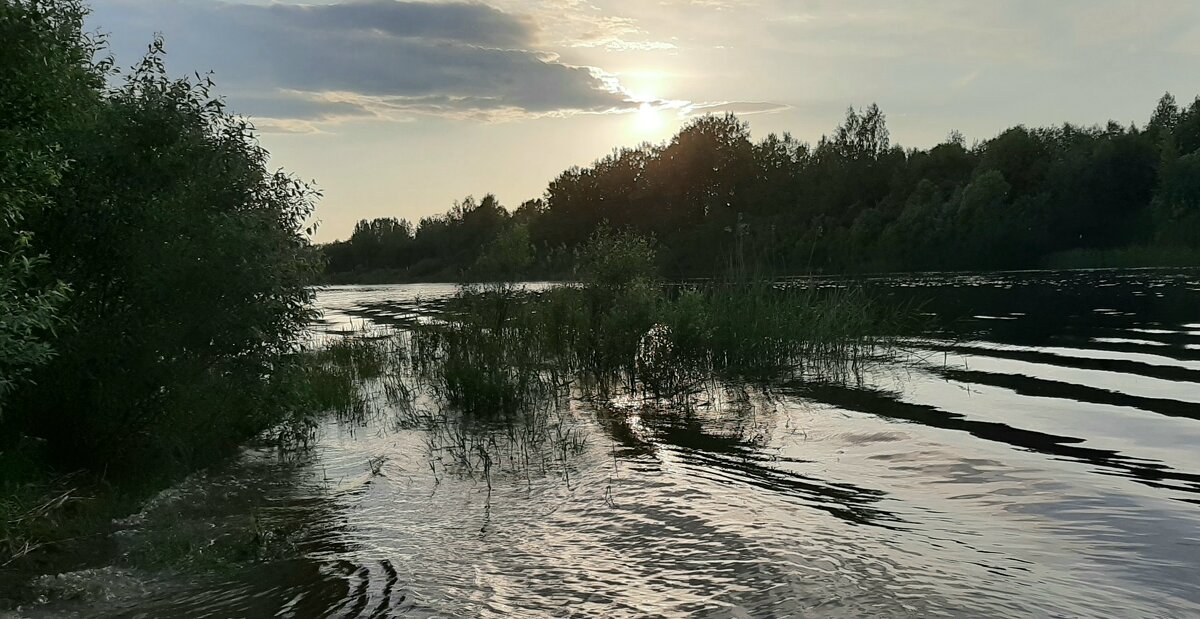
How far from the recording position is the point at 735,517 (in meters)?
8.89

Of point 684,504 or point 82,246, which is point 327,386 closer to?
point 82,246

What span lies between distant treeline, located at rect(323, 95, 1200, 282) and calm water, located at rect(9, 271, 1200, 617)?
41.5 feet

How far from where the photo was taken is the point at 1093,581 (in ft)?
22.3

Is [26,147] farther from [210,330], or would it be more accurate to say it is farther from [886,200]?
[886,200]

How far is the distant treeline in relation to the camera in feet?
247

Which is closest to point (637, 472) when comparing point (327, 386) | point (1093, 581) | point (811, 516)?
point (811, 516)

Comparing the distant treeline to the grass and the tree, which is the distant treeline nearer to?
the grass

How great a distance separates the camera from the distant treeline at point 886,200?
247 ft

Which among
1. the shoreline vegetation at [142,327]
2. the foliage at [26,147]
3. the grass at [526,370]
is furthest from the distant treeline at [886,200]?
the foliage at [26,147]

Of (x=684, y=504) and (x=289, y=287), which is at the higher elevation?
(x=289, y=287)

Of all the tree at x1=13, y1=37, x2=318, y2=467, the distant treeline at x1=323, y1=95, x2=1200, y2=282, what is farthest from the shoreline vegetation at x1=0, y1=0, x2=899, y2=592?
the distant treeline at x1=323, y1=95, x2=1200, y2=282

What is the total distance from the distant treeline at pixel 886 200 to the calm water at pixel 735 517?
12.7 m

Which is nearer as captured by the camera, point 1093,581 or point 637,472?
point 1093,581

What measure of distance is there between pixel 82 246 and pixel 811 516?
930cm
